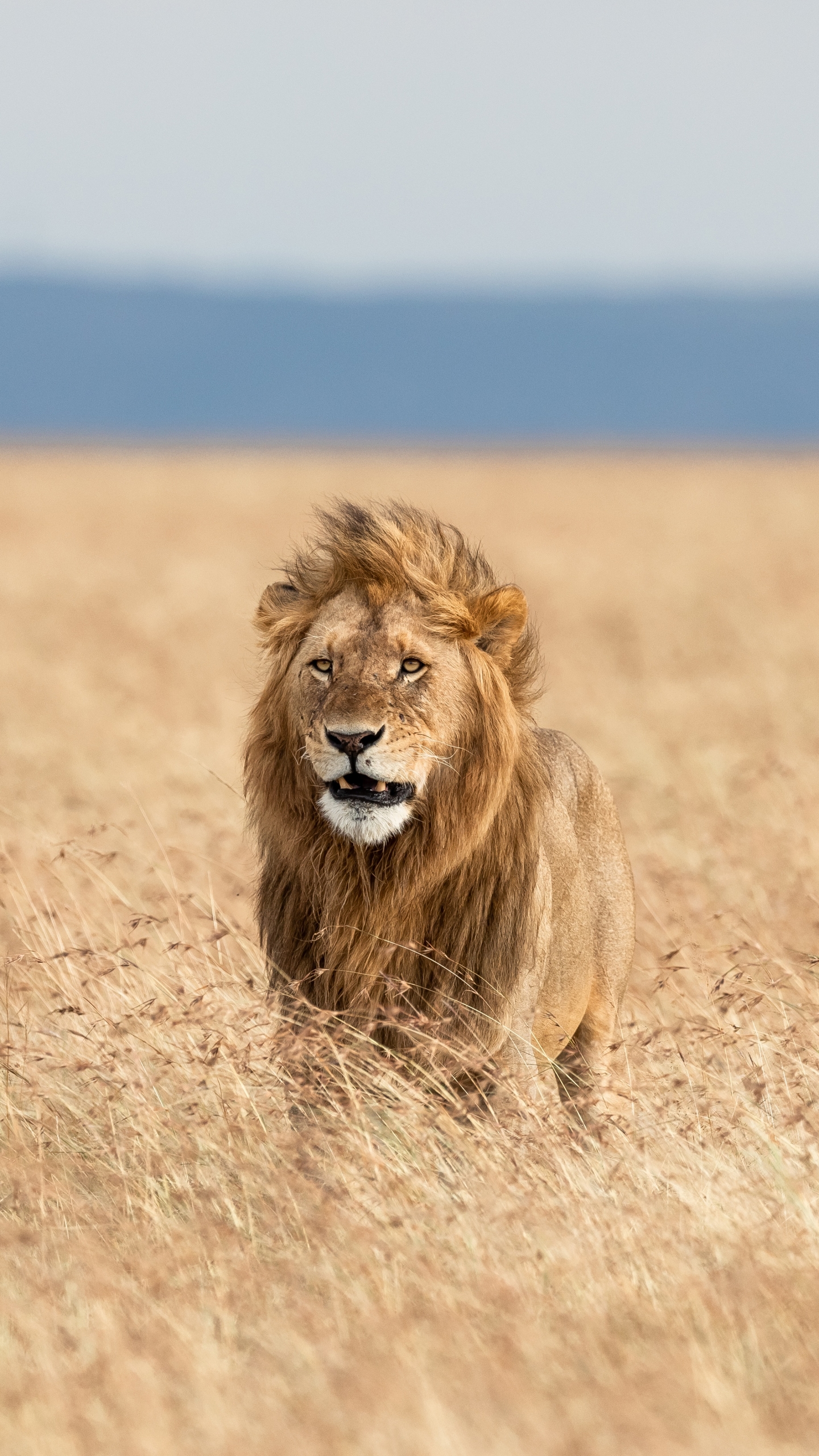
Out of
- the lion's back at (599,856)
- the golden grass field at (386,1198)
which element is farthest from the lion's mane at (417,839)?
the lion's back at (599,856)

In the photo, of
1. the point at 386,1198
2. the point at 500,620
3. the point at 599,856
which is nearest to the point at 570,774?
the point at 599,856

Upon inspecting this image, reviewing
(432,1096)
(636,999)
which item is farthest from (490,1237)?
(636,999)

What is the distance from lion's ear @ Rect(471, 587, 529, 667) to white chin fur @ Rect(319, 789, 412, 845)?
0.67 metres

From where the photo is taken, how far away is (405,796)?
4.71m

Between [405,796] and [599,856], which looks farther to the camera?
[599,856]

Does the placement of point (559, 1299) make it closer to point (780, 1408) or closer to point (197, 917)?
point (780, 1408)

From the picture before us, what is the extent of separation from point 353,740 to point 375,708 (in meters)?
0.12

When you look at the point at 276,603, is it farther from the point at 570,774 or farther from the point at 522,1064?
the point at 522,1064

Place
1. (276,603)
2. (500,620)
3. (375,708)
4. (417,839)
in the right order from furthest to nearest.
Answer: (276,603), (500,620), (417,839), (375,708)

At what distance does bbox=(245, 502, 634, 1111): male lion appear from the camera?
474 cm

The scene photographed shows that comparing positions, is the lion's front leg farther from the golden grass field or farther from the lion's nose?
the lion's nose

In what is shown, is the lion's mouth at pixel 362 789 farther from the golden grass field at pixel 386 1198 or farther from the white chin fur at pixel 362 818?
the golden grass field at pixel 386 1198

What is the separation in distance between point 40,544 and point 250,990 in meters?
25.4

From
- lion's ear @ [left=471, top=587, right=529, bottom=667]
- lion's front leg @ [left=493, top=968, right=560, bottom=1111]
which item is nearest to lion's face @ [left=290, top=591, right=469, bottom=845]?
lion's ear @ [left=471, top=587, right=529, bottom=667]
